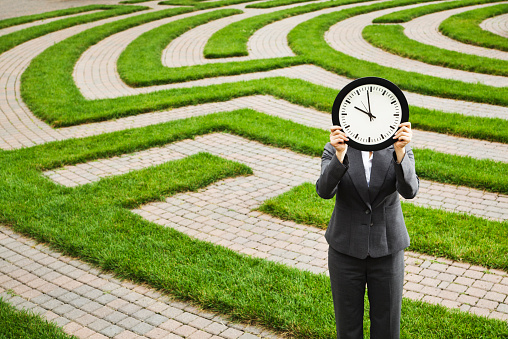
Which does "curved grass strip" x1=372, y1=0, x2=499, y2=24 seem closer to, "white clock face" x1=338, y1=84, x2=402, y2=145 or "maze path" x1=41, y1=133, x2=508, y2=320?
"maze path" x1=41, y1=133, x2=508, y2=320

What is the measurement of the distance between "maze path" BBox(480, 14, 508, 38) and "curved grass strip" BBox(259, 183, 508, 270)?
11149mm

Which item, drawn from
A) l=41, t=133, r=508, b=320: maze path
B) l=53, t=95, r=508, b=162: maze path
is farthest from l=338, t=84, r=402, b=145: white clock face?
l=53, t=95, r=508, b=162: maze path

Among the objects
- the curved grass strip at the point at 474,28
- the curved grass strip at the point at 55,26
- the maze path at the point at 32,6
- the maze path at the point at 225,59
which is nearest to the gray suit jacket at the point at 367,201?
the maze path at the point at 225,59

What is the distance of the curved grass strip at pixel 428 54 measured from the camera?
1228cm

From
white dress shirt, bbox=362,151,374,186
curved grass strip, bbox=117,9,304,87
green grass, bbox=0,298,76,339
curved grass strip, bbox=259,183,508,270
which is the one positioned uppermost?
white dress shirt, bbox=362,151,374,186

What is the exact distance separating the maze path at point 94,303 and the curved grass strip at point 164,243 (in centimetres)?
13

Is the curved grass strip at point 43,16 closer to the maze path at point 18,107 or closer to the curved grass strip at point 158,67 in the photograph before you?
the maze path at point 18,107

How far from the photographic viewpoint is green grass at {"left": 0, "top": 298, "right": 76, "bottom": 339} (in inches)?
169

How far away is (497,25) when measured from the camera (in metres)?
16.9

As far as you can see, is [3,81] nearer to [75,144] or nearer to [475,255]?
[75,144]

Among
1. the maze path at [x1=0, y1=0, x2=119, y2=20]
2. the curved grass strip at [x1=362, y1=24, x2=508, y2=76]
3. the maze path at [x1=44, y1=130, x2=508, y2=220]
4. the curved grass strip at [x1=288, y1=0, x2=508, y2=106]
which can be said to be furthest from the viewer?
the maze path at [x1=0, y1=0, x2=119, y2=20]

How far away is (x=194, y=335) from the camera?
14.4 ft

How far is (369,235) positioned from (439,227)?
302 cm

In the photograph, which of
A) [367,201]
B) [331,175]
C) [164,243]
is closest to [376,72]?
[164,243]
